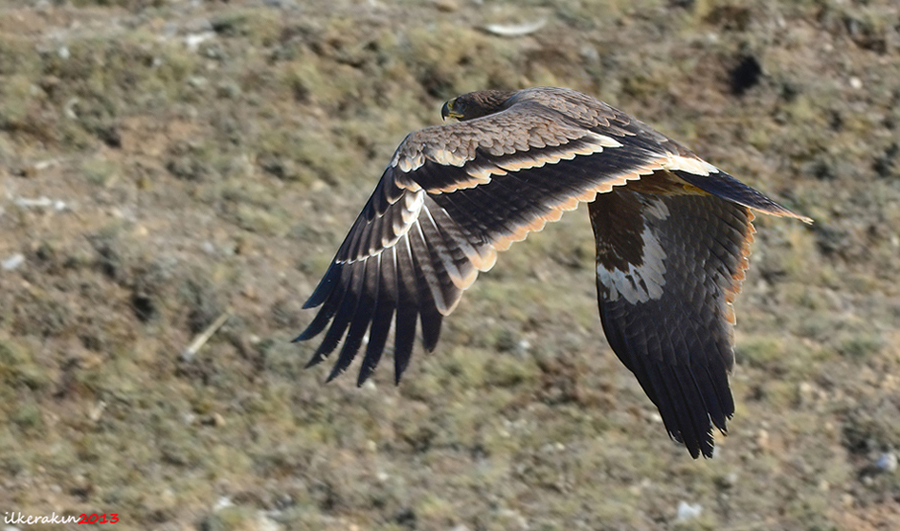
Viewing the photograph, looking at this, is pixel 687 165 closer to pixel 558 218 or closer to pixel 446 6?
pixel 558 218

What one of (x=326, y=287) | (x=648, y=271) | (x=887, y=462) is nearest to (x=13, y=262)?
(x=326, y=287)

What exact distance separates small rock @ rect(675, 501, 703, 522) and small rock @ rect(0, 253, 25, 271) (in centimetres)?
346

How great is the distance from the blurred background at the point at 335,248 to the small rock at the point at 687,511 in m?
0.01

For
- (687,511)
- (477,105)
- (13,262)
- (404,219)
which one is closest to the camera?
(404,219)

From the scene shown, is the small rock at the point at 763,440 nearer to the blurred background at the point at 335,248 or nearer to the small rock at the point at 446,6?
the blurred background at the point at 335,248

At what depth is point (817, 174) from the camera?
9.04 meters

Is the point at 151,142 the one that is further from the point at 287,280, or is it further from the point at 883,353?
the point at 883,353

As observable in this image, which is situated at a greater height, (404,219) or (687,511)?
(404,219)

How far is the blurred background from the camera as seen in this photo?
616 cm

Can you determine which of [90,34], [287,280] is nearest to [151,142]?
[90,34]

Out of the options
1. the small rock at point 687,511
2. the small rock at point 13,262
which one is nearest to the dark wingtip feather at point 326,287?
the small rock at point 687,511

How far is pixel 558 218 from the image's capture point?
164 inches

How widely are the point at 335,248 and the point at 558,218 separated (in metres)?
3.50

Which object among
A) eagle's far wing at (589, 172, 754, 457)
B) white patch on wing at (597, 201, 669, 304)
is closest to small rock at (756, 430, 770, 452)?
eagle's far wing at (589, 172, 754, 457)
